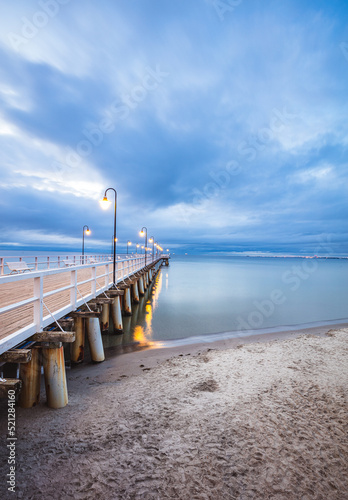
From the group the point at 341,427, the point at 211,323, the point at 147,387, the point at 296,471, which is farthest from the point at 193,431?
the point at 211,323

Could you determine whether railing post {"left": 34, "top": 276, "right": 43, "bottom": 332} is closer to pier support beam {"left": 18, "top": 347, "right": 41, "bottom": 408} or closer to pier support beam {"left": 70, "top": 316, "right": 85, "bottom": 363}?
pier support beam {"left": 18, "top": 347, "right": 41, "bottom": 408}

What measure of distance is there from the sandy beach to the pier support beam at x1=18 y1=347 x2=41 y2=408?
0.16 metres

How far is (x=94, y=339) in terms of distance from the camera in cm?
788

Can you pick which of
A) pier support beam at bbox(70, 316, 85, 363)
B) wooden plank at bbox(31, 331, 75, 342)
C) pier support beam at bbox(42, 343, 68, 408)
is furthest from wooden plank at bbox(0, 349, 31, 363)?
pier support beam at bbox(70, 316, 85, 363)

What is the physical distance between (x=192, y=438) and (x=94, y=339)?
5043 mm

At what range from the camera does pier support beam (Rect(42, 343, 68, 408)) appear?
4.58 meters

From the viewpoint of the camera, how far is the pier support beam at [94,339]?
25.3ft

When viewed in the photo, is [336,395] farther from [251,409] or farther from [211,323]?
[211,323]

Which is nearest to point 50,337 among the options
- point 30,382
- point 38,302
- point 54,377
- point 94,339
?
point 38,302

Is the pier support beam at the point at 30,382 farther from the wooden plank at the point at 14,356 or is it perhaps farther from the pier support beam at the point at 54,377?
the wooden plank at the point at 14,356

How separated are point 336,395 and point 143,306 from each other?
14.9m

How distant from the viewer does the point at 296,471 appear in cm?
320

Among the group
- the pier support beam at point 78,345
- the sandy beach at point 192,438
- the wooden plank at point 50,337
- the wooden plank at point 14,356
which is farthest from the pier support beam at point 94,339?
the wooden plank at point 14,356

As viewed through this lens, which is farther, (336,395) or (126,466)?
(336,395)
